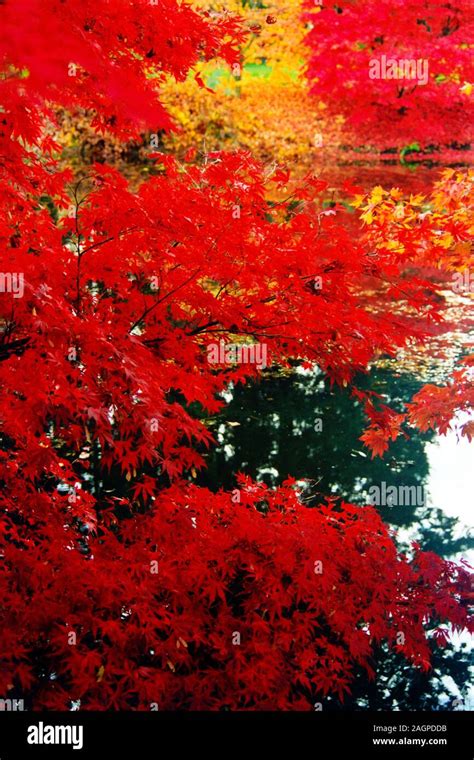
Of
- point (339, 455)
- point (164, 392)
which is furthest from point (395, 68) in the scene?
point (164, 392)

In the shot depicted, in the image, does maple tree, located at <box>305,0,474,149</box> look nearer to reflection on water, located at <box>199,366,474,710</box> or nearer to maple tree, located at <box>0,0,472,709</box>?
reflection on water, located at <box>199,366,474,710</box>

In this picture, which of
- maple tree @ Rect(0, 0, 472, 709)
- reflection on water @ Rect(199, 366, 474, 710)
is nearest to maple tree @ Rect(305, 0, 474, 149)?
reflection on water @ Rect(199, 366, 474, 710)

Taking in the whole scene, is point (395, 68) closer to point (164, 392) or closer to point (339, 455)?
point (339, 455)

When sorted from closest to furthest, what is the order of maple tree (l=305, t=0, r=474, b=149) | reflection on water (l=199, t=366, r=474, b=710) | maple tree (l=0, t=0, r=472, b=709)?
maple tree (l=0, t=0, r=472, b=709) → reflection on water (l=199, t=366, r=474, b=710) → maple tree (l=305, t=0, r=474, b=149)

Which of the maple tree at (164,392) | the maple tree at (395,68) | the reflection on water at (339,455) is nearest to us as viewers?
Answer: the maple tree at (164,392)

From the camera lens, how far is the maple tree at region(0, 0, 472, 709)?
9.32 feet

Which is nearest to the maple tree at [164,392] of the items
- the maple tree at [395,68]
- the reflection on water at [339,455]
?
the reflection on water at [339,455]

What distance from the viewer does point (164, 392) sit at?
304 cm

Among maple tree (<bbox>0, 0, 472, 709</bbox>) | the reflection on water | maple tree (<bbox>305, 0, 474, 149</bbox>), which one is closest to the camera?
maple tree (<bbox>0, 0, 472, 709</bbox>)

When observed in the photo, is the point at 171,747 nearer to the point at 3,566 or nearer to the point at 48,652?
the point at 48,652

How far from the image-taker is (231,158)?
353cm

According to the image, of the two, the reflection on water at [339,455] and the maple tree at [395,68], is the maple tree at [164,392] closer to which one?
the reflection on water at [339,455]

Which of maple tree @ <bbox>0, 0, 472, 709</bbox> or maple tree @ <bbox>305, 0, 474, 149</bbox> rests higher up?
maple tree @ <bbox>305, 0, 474, 149</bbox>

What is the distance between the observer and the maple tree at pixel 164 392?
2.84 metres
